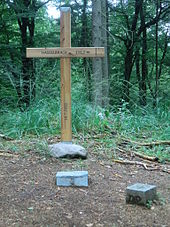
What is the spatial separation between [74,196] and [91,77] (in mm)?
3892

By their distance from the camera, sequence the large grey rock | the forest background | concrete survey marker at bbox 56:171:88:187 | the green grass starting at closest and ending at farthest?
1. concrete survey marker at bbox 56:171:88:187
2. the large grey rock
3. the green grass
4. the forest background

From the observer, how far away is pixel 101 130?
4875 millimetres

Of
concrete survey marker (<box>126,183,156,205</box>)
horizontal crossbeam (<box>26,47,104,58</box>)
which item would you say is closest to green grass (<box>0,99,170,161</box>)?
horizontal crossbeam (<box>26,47,104,58</box>)

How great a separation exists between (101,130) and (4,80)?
4744mm

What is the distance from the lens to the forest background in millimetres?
5031

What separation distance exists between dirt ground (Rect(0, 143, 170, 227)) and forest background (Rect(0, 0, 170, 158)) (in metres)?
1.13

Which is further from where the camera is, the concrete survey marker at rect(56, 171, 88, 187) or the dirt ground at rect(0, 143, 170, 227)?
the concrete survey marker at rect(56, 171, 88, 187)

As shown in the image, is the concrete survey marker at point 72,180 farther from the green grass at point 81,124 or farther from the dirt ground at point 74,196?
the green grass at point 81,124

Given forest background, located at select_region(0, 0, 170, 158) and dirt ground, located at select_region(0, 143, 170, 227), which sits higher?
forest background, located at select_region(0, 0, 170, 158)

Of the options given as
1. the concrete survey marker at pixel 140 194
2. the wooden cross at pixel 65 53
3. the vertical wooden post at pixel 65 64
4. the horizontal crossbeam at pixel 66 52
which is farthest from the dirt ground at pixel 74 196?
the horizontal crossbeam at pixel 66 52

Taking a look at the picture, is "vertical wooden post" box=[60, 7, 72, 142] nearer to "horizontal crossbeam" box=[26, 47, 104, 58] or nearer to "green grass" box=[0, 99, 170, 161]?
"horizontal crossbeam" box=[26, 47, 104, 58]

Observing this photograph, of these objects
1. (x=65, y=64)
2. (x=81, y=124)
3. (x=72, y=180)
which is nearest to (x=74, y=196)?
(x=72, y=180)

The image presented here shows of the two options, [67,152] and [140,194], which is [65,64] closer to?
[67,152]

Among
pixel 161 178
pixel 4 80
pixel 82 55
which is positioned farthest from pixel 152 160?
A: pixel 4 80
